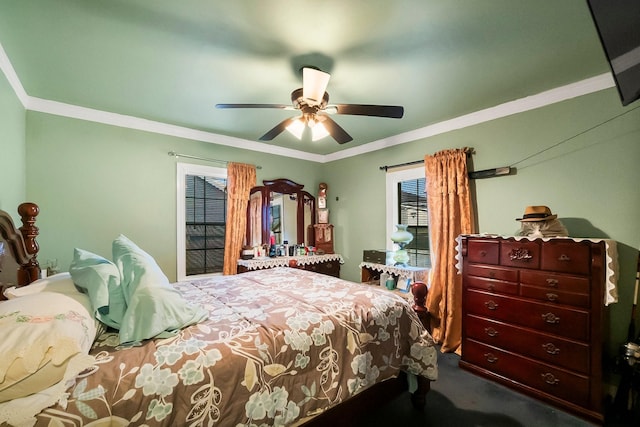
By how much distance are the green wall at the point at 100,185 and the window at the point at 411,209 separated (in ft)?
8.77

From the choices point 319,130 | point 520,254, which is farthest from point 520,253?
point 319,130

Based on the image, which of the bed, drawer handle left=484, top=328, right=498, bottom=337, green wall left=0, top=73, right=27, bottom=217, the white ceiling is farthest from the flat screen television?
green wall left=0, top=73, right=27, bottom=217

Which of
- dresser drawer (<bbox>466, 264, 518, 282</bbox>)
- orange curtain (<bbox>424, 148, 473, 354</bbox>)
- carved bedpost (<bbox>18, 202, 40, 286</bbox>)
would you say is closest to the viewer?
carved bedpost (<bbox>18, 202, 40, 286</bbox>)

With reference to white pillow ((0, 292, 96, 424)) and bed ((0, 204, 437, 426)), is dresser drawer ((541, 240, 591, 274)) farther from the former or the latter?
white pillow ((0, 292, 96, 424))

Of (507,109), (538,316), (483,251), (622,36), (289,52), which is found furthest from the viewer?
(507,109)

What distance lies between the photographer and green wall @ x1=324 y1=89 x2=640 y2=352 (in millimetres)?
2088

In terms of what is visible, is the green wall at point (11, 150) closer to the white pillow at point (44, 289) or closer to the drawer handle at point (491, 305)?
the white pillow at point (44, 289)

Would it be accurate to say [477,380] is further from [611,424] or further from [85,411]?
[85,411]

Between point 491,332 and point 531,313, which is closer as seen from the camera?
point 531,313

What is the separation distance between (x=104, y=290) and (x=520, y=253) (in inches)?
112

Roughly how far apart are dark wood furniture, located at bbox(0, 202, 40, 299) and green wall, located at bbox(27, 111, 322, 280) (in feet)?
3.63

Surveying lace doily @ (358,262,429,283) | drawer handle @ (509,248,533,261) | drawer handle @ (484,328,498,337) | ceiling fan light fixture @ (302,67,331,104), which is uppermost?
ceiling fan light fixture @ (302,67,331,104)

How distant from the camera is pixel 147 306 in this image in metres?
1.24

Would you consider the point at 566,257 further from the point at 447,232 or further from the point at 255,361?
the point at 255,361
